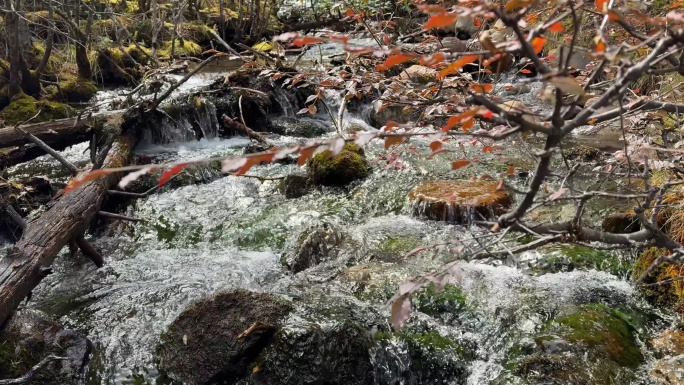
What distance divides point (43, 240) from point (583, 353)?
14.8 feet

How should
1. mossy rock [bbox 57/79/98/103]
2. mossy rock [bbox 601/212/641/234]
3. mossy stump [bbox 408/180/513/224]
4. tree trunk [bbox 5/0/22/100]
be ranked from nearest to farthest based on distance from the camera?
mossy rock [bbox 601/212/641/234]
mossy stump [bbox 408/180/513/224]
tree trunk [bbox 5/0/22/100]
mossy rock [bbox 57/79/98/103]

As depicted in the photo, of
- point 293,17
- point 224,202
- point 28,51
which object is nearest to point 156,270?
point 224,202

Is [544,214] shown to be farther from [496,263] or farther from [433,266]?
[433,266]

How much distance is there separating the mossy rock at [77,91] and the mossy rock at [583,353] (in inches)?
410

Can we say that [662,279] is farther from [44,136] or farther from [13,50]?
[13,50]

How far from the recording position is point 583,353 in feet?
11.4

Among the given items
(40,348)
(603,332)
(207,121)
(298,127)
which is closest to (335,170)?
(298,127)

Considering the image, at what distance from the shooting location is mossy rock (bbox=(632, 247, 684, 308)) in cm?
402

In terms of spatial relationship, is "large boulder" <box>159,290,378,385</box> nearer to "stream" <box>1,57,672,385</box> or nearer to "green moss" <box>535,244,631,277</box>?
"stream" <box>1,57,672,385</box>

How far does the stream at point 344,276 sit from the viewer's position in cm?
385

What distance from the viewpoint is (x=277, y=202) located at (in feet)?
22.1

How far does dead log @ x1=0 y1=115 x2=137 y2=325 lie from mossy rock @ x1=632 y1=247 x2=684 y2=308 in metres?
5.06

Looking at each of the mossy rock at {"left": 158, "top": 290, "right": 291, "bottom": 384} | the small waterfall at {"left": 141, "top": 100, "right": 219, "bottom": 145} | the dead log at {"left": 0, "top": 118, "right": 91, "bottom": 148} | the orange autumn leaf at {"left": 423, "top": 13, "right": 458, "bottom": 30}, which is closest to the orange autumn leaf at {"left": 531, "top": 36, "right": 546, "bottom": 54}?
the orange autumn leaf at {"left": 423, "top": 13, "right": 458, "bottom": 30}

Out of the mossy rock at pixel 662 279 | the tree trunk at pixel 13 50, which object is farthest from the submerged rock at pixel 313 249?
the tree trunk at pixel 13 50
